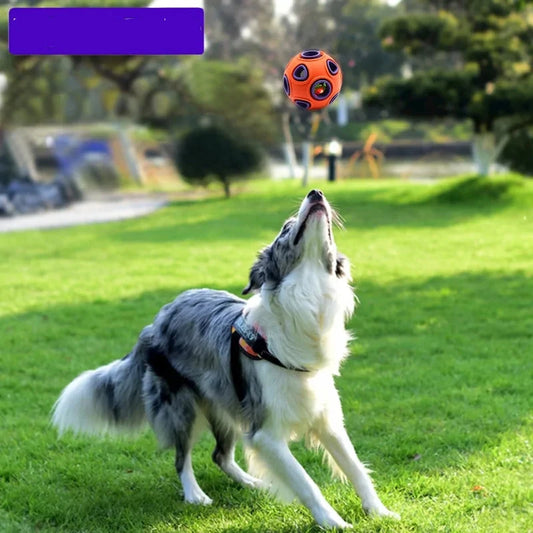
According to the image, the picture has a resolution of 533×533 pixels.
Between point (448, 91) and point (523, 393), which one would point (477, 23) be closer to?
point (448, 91)

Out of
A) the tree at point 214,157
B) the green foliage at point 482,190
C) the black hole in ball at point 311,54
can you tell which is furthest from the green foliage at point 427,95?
the black hole in ball at point 311,54

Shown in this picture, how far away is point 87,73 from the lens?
20.0 metres

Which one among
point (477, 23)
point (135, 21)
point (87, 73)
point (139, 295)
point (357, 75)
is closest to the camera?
point (135, 21)

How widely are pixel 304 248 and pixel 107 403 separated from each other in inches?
61.4

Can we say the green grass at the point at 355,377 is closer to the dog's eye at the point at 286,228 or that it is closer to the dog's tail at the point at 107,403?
the dog's tail at the point at 107,403

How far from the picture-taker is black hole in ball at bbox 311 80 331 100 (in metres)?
3.72

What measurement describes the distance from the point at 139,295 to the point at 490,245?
5.39 m

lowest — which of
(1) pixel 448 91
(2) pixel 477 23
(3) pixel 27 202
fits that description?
(3) pixel 27 202

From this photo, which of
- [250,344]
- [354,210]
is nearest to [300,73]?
[250,344]

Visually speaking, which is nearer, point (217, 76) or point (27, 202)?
point (27, 202)

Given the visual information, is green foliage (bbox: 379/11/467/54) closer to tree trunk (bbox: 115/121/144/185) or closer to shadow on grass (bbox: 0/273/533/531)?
tree trunk (bbox: 115/121/144/185)

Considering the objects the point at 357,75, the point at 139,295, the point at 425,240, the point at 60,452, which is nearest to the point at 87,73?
the point at 425,240

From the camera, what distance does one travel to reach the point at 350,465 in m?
3.67

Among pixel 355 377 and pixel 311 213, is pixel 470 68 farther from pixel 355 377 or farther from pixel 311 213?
pixel 311 213
